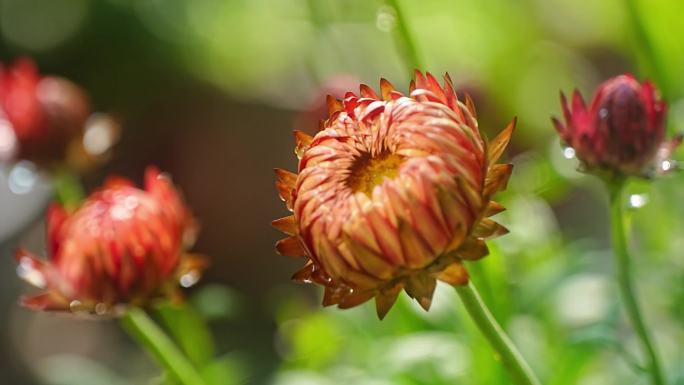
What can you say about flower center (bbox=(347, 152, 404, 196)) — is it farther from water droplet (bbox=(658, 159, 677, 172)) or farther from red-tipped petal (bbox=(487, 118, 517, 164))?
water droplet (bbox=(658, 159, 677, 172))

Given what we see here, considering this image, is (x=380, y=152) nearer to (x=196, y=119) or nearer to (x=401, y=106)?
(x=401, y=106)

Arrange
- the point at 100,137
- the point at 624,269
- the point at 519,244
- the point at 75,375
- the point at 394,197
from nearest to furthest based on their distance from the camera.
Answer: the point at 394,197
the point at 624,269
the point at 519,244
the point at 100,137
the point at 75,375

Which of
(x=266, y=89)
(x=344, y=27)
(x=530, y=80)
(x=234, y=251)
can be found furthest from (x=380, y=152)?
(x=266, y=89)

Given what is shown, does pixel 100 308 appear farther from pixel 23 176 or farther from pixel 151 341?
pixel 23 176

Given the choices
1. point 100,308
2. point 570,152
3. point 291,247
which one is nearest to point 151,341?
point 100,308

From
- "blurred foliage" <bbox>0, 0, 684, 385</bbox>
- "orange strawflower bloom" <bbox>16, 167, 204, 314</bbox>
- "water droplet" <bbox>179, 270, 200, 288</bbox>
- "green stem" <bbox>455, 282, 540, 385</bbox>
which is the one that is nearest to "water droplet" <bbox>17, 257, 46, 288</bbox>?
"orange strawflower bloom" <bbox>16, 167, 204, 314</bbox>

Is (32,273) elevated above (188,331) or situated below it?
above
